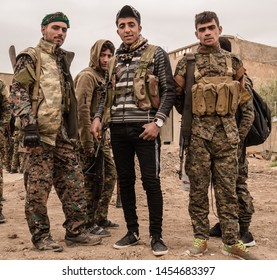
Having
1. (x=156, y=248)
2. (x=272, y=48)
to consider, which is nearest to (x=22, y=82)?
(x=156, y=248)

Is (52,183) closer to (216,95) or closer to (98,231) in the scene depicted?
(98,231)

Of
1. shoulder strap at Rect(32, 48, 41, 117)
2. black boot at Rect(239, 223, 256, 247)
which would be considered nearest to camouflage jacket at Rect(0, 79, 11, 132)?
shoulder strap at Rect(32, 48, 41, 117)

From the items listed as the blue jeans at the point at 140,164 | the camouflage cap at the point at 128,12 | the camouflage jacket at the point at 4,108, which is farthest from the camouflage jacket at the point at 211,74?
the camouflage jacket at the point at 4,108

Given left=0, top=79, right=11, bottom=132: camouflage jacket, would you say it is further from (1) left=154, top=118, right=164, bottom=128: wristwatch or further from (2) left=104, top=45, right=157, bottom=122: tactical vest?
(1) left=154, top=118, right=164, bottom=128: wristwatch

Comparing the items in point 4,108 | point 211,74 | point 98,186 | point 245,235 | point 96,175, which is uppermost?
point 211,74

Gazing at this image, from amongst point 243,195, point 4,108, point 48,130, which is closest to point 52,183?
point 48,130

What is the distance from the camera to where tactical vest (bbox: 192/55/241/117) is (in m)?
3.36

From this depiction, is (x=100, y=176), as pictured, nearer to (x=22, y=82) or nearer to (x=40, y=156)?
(x=40, y=156)

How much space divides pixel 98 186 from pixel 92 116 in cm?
76

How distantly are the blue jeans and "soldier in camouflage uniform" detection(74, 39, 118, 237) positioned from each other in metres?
0.63

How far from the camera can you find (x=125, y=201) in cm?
374

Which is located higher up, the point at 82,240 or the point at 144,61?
the point at 144,61

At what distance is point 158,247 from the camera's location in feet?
11.3

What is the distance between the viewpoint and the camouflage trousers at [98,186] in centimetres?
438
